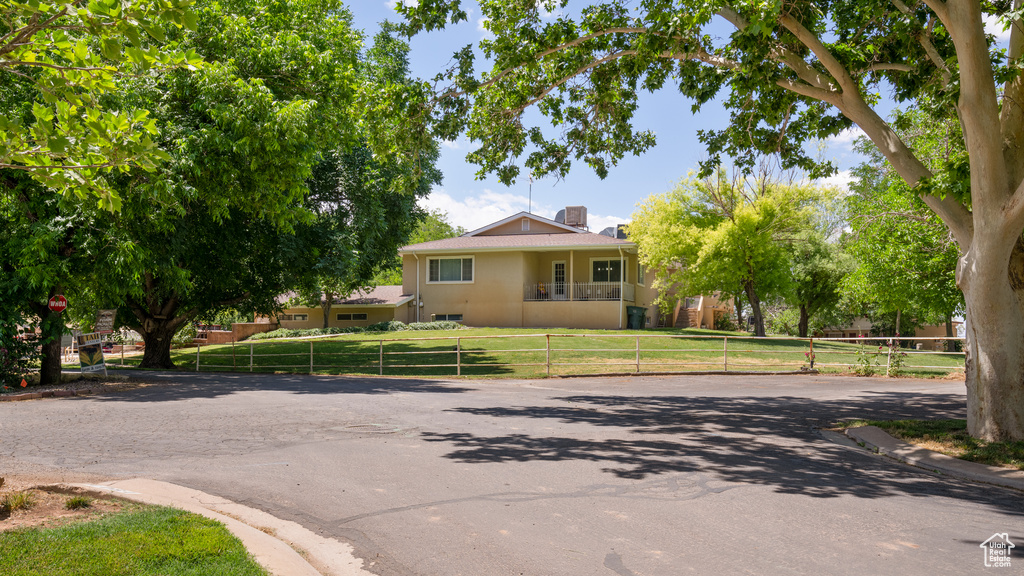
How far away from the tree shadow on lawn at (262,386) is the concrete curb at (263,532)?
8166mm

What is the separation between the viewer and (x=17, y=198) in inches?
601

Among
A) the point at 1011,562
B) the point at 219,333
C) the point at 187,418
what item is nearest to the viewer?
the point at 1011,562

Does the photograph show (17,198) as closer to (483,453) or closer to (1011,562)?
(483,453)

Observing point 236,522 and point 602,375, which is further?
point 602,375

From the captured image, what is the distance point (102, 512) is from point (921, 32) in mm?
12409

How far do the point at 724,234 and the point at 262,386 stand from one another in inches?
901

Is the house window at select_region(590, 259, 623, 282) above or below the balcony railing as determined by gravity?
above

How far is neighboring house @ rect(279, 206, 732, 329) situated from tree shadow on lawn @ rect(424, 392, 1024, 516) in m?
19.4

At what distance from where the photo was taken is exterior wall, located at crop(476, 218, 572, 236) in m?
36.6

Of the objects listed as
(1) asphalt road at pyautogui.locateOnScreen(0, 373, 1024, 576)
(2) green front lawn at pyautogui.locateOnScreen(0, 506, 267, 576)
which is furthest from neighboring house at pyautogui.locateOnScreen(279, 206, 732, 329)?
(2) green front lawn at pyautogui.locateOnScreen(0, 506, 267, 576)

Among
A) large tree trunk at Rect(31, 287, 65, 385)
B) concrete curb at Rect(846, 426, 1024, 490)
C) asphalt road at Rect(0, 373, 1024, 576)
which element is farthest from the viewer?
large tree trunk at Rect(31, 287, 65, 385)

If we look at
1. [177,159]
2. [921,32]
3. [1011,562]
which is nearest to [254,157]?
[177,159]

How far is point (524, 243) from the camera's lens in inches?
1307
